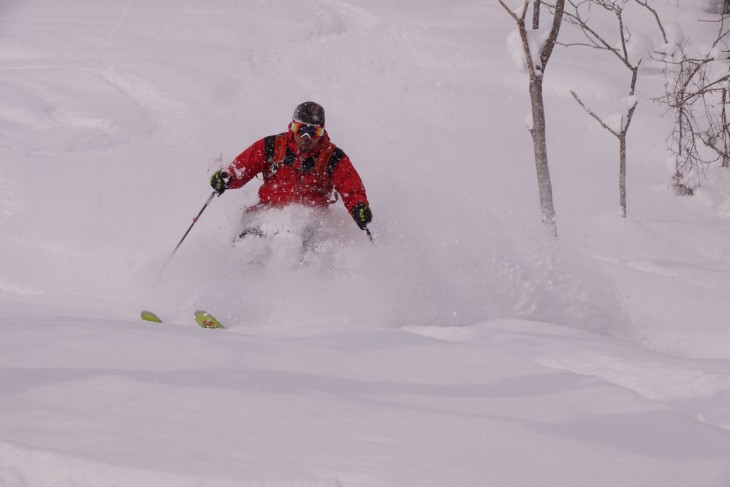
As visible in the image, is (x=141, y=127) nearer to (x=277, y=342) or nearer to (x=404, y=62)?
(x=404, y=62)

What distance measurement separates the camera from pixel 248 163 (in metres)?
7.00

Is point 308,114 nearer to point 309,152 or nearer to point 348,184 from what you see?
point 309,152

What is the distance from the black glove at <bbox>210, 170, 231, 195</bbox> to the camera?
6859 mm

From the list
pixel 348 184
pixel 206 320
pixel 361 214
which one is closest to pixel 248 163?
pixel 348 184

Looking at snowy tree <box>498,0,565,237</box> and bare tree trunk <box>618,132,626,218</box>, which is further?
bare tree trunk <box>618,132,626,218</box>

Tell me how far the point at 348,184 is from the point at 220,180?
1.13 m

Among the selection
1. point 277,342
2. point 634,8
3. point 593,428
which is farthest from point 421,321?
point 634,8

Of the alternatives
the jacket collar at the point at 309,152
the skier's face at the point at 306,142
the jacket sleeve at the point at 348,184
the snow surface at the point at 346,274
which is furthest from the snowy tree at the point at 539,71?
the skier's face at the point at 306,142

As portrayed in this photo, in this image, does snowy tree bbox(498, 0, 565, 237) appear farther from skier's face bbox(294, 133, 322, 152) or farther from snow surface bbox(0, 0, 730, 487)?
skier's face bbox(294, 133, 322, 152)

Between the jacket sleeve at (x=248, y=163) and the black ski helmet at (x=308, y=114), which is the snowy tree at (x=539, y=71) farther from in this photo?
the jacket sleeve at (x=248, y=163)

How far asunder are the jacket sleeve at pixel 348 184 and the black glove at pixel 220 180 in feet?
3.11

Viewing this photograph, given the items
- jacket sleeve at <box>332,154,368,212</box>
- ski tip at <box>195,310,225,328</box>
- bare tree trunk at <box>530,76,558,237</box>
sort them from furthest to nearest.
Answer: bare tree trunk at <box>530,76,558,237</box>
jacket sleeve at <box>332,154,368,212</box>
ski tip at <box>195,310,225,328</box>

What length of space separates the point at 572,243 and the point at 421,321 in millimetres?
5272

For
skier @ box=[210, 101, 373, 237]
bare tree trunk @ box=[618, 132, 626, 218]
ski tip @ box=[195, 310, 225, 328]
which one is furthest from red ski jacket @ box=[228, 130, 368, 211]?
bare tree trunk @ box=[618, 132, 626, 218]
